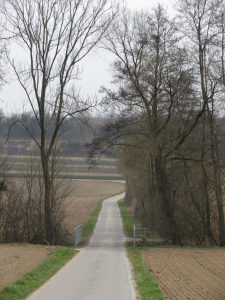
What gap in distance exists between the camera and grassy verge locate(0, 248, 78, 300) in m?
12.4

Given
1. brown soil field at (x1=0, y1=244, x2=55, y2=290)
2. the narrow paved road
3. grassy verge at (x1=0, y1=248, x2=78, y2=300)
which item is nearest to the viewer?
grassy verge at (x1=0, y1=248, x2=78, y2=300)

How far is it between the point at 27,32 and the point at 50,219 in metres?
11.3

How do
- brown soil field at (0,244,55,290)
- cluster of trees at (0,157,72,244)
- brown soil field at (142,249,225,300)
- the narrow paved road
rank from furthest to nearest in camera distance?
1. cluster of trees at (0,157,72,244)
2. brown soil field at (0,244,55,290)
3. brown soil field at (142,249,225,300)
4. the narrow paved road

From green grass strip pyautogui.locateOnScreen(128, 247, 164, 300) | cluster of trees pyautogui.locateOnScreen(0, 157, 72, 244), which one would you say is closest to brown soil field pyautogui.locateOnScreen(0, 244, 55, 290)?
green grass strip pyautogui.locateOnScreen(128, 247, 164, 300)

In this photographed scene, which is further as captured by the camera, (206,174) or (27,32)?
(206,174)

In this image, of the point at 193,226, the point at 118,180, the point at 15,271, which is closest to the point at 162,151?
the point at 193,226

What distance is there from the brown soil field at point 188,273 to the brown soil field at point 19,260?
14.5 ft

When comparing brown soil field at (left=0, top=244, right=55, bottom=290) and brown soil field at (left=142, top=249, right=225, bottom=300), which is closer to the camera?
brown soil field at (left=142, top=249, right=225, bottom=300)

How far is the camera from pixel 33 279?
15.1 metres

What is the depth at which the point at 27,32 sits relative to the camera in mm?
30047

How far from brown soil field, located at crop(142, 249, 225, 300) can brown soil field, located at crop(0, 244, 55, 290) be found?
174 inches

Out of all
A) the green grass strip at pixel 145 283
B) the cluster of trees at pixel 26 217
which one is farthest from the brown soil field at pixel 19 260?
the cluster of trees at pixel 26 217

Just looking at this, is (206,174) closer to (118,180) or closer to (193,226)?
(193,226)

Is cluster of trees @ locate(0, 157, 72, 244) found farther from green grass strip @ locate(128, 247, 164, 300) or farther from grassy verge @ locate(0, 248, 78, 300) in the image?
green grass strip @ locate(128, 247, 164, 300)
